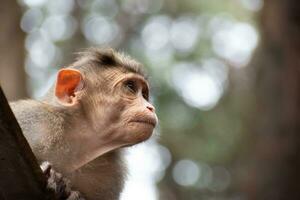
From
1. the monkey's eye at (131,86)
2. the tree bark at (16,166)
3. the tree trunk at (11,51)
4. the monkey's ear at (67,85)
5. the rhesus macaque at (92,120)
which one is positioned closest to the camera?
the tree bark at (16,166)

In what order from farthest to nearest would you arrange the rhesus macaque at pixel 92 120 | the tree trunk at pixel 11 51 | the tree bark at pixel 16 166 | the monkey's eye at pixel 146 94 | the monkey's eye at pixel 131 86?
the tree trunk at pixel 11 51 < the monkey's eye at pixel 146 94 < the monkey's eye at pixel 131 86 < the rhesus macaque at pixel 92 120 < the tree bark at pixel 16 166

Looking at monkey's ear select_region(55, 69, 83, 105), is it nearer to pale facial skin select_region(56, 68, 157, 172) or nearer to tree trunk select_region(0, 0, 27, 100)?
pale facial skin select_region(56, 68, 157, 172)

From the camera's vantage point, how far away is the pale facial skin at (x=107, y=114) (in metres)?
4.50

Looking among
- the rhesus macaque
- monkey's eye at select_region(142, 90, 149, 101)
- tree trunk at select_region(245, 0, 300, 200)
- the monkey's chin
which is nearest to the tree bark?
the rhesus macaque

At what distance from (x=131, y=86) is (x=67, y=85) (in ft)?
1.74

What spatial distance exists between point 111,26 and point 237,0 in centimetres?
349

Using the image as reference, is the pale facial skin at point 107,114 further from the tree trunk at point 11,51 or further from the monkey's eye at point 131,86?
the tree trunk at point 11,51

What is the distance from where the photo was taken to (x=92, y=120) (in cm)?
468

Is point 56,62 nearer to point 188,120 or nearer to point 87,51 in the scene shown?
point 188,120

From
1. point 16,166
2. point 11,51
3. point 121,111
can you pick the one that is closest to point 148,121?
point 121,111

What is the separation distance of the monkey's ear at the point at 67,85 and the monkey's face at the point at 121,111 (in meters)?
0.15

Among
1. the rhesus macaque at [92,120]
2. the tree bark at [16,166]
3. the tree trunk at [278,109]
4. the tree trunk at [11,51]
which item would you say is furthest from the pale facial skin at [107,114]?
the tree trunk at [11,51]

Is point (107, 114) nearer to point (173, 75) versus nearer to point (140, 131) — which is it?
point (140, 131)

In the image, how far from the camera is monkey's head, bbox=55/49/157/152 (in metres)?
4.59
